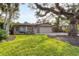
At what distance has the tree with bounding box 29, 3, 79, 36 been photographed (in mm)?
3812

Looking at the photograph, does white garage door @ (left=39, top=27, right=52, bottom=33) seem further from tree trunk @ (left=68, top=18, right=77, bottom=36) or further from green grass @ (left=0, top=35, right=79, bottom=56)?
tree trunk @ (left=68, top=18, right=77, bottom=36)

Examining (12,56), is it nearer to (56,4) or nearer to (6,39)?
(6,39)

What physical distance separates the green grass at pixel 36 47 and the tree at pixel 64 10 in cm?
25

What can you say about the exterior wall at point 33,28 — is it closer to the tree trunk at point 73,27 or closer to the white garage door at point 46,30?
the white garage door at point 46,30

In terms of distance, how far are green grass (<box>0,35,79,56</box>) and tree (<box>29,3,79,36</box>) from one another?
9.8 inches

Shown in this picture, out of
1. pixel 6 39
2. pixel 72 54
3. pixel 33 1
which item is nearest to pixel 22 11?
pixel 33 1

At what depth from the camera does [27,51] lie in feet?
12.4

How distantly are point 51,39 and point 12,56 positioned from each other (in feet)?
2.00

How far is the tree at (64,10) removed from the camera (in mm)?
3812

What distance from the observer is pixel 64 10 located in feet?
12.7

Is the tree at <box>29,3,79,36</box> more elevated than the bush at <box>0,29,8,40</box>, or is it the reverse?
the tree at <box>29,3,79,36</box>

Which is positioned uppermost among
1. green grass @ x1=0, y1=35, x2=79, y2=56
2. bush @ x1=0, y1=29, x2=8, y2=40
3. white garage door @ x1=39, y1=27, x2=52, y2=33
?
white garage door @ x1=39, y1=27, x2=52, y2=33

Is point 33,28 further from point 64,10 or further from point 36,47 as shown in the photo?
point 64,10

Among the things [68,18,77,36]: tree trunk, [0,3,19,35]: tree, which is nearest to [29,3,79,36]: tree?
[68,18,77,36]: tree trunk
